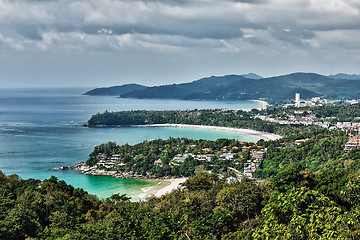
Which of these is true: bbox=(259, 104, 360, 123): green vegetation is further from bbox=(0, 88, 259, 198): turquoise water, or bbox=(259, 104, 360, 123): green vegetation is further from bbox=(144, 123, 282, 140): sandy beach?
bbox=(0, 88, 259, 198): turquoise water

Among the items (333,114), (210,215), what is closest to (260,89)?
(333,114)

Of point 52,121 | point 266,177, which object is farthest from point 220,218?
point 52,121

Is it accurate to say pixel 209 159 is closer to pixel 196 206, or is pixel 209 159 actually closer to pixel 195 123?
pixel 196 206

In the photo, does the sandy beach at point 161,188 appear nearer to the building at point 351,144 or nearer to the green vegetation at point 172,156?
the green vegetation at point 172,156

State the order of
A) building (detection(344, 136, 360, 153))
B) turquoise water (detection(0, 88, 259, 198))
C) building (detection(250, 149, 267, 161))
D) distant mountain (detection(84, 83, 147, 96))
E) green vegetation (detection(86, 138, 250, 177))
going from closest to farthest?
building (detection(344, 136, 360, 153)) → turquoise water (detection(0, 88, 259, 198)) → green vegetation (detection(86, 138, 250, 177)) → building (detection(250, 149, 267, 161)) → distant mountain (detection(84, 83, 147, 96))

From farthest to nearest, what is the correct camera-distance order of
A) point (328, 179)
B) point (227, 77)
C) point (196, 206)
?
1. point (227, 77)
2. point (328, 179)
3. point (196, 206)

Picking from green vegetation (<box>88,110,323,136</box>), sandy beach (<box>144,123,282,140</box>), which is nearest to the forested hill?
green vegetation (<box>88,110,323,136</box>)

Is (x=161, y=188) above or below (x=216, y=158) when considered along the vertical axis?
below

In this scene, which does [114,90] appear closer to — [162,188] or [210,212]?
[162,188]
